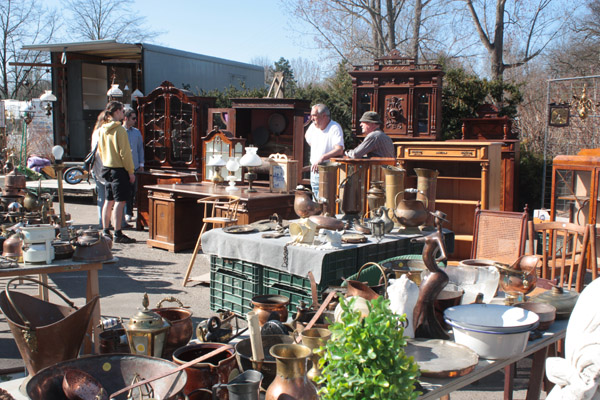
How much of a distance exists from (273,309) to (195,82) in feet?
45.6

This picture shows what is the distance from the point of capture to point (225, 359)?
1997 mm

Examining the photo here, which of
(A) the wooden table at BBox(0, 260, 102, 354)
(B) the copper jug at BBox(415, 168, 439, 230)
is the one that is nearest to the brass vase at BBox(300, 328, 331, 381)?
(A) the wooden table at BBox(0, 260, 102, 354)

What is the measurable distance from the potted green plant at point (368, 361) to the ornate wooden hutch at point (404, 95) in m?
8.86

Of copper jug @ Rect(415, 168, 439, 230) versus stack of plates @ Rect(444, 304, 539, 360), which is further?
copper jug @ Rect(415, 168, 439, 230)

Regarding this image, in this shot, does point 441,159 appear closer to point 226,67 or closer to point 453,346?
point 453,346

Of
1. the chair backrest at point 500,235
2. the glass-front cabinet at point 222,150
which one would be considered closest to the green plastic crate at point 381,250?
the chair backrest at point 500,235

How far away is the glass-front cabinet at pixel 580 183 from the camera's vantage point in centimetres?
665

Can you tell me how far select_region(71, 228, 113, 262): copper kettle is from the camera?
376 cm

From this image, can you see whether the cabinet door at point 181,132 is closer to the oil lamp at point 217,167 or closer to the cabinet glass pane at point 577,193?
the oil lamp at point 217,167

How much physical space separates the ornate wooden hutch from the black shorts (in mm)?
4733

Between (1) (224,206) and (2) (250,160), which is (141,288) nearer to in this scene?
(1) (224,206)

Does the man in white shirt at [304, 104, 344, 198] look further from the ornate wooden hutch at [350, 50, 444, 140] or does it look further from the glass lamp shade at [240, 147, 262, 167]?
the ornate wooden hutch at [350, 50, 444, 140]

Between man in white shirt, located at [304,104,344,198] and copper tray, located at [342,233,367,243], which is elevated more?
man in white shirt, located at [304,104,344,198]

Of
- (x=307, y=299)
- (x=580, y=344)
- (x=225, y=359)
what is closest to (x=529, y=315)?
(x=580, y=344)
